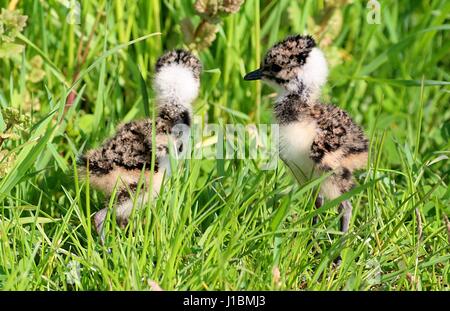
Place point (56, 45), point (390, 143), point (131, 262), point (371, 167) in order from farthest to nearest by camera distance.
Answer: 1. point (56, 45)
2. point (390, 143)
3. point (371, 167)
4. point (131, 262)

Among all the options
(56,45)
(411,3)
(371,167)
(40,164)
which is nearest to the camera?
(371,167)

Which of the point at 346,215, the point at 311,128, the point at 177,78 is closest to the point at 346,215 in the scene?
the point at 346,215

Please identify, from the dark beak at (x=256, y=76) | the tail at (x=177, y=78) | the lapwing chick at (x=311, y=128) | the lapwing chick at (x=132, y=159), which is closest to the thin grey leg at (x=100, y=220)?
the lapwing chick at (x=132, y=159)

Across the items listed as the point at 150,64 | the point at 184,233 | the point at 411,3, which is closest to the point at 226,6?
the point at 150,64

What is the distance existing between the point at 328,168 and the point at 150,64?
186 cm

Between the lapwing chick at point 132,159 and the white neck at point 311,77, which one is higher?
the white neck at point 311,77

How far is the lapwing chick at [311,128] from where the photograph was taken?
13.5ft

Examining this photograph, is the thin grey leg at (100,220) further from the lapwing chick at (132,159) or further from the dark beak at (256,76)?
the dark beak at (256,76)

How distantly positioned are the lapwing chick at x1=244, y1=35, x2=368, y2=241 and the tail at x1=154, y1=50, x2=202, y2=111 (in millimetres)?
404

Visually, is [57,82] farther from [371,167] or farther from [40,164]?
[371,167]

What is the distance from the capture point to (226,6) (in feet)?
16.0

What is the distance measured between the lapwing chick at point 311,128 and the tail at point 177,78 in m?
0.40

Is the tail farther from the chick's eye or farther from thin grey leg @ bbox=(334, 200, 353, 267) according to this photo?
thin grey leg @ bbox=(334, 200, 353, 267)

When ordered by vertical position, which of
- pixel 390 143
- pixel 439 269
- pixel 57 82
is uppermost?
pixel 57 82
